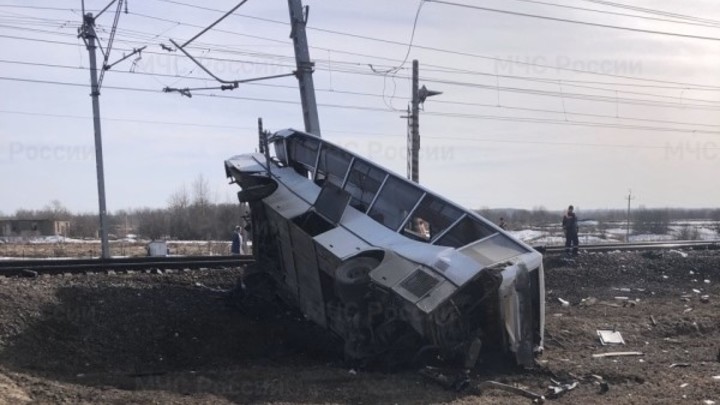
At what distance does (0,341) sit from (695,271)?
16281mm

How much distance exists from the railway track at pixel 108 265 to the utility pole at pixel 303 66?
3.74 m

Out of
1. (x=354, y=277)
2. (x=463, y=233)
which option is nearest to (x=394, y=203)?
(x=463, y=233)

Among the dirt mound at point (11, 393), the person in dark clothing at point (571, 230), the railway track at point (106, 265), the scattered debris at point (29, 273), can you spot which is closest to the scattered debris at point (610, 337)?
the railway track at point (106, 265)

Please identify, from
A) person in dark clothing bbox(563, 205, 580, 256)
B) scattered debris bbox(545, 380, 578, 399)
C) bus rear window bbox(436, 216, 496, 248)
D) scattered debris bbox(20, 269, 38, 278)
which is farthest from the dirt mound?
person in dark clothing bbox(563, 205, 580, 256)

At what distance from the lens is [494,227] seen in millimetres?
8922

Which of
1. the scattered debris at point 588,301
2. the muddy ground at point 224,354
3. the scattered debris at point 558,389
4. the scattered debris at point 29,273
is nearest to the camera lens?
the muddy ground at point 224,354

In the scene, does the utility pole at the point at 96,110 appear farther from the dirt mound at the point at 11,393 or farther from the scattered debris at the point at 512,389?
the scattered debris at the point at 512,389

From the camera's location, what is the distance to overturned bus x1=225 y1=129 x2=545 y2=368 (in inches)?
315

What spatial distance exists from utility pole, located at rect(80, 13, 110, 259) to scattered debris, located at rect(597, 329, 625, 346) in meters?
15.2

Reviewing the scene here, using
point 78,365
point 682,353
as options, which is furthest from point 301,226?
point 682,353

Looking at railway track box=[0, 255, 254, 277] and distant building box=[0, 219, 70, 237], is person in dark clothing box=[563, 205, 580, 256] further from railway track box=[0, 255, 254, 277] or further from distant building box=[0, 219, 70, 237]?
distant building box=[0, 219, 70, 237]

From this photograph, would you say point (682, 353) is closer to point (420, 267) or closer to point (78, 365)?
point (420, 267)

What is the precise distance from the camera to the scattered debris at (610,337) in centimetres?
1125

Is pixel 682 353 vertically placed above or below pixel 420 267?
below
